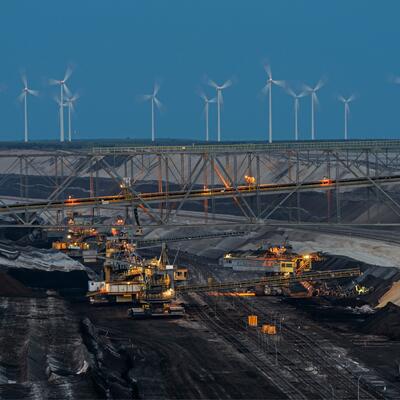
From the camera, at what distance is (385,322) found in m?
94.6

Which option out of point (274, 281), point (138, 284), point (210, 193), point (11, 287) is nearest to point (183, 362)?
point (210, 193)

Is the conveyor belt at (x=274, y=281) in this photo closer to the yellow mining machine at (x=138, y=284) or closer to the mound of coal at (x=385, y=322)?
the yellow mining machine at (x=138, y=284)

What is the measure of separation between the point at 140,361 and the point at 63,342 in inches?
283

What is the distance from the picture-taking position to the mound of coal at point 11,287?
11697 centimetres

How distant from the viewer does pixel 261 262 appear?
133 metres

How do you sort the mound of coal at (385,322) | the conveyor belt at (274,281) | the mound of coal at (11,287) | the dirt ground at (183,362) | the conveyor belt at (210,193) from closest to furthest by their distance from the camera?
the dirt ground at (183,362) < the mound of coal at (385,322) < the conveyor belt at (210,193) < the mound of coal at (11,287) < the conveyor belt at (274,281)

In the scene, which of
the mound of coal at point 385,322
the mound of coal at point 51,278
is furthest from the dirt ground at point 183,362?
the mound of coal at point 51,278

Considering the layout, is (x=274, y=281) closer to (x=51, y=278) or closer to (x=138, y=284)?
(x=138, y=284)

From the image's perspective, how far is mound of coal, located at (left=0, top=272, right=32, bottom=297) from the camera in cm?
11697

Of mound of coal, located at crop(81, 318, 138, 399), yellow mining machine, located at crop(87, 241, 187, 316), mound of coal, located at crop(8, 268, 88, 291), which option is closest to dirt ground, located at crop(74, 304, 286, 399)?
mound of coal, located at crop(81, 318, 138, 399)

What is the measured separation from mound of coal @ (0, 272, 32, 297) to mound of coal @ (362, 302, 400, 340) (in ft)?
103

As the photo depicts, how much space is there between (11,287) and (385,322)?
36.0 meters

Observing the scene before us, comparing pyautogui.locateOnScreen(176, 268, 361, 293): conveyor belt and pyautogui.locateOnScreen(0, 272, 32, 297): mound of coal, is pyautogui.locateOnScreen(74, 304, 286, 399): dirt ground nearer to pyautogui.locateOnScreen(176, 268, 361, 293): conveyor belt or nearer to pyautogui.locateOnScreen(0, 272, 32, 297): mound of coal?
pyautogui.locateOnScreen(0, 272, 32, 297): mound of coal

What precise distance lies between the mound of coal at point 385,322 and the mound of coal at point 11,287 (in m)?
31.3
